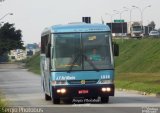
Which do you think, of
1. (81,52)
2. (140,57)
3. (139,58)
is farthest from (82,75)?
(140,57)

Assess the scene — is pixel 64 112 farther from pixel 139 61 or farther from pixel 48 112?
pixel 139 61

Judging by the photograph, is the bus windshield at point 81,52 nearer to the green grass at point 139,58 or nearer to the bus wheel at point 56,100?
the bus wheel at point 56,100

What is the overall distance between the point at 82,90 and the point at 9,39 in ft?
459

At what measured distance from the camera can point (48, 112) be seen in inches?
945

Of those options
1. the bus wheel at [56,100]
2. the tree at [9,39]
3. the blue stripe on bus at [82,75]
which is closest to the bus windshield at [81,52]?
the blue stripe on bus at [82,75]

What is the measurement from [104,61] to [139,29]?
106456 mm

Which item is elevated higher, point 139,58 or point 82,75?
point 82,75

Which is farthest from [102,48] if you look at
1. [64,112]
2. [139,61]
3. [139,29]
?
[139,29]

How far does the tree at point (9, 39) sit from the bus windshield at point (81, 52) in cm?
13124

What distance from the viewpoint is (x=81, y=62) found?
93.7 ft

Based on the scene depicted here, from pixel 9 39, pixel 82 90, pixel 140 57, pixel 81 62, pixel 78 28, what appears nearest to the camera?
pixel 82 90

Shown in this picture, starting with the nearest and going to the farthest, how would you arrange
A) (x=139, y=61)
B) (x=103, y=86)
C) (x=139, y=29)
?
(x=103, y=86)
(x=139, y=61)
(x=139, y=29)

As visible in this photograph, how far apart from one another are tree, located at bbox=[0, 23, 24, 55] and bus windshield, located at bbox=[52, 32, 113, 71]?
131237mm

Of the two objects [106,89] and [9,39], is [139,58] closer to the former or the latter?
[106,89]
